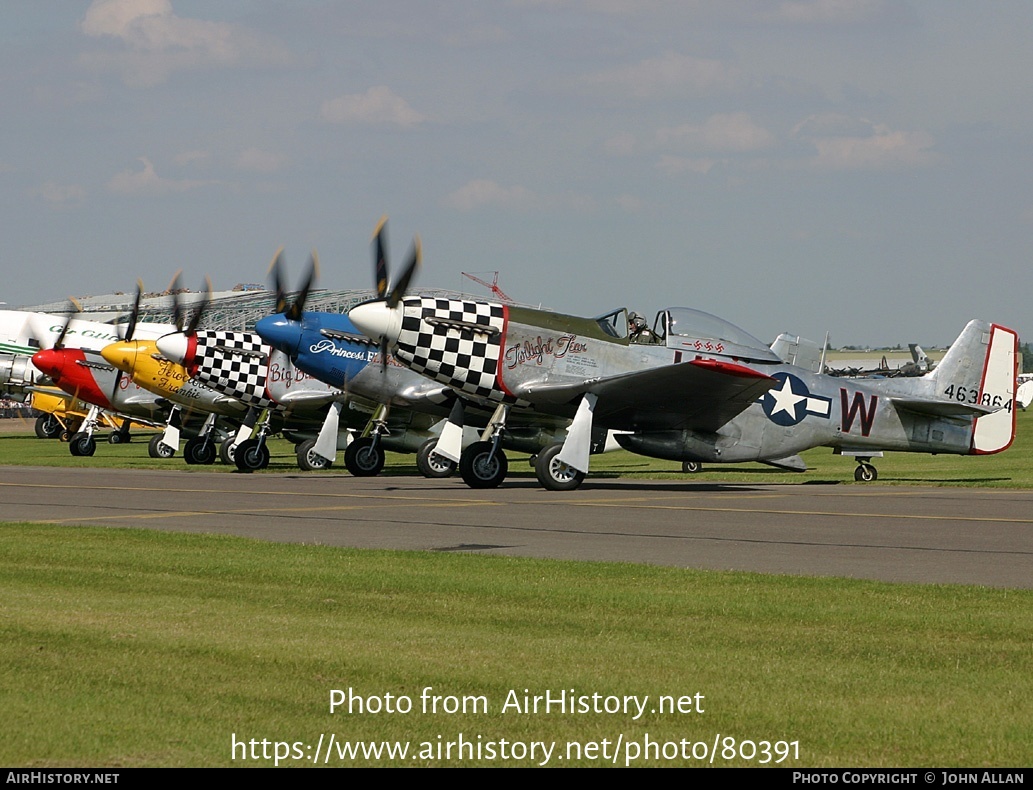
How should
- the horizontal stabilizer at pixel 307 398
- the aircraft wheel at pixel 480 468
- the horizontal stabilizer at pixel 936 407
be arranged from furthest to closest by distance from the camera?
the horizontal stabilizer at pixel 307 398
the horizontal stabilizer at pixel 936 407
the aircraft wheel at pixel 480 468

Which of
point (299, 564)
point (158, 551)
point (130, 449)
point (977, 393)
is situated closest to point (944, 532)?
point (299, 564)

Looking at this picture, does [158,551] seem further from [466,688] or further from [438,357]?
[438,357]

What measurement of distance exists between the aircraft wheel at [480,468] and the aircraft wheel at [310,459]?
699cm

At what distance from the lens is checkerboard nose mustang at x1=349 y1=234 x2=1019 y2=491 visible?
20.9 m

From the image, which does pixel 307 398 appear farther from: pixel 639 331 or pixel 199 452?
pixel 639 331

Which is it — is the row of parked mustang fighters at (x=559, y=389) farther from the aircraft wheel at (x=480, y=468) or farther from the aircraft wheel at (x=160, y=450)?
the aircraft wheel at (x=160, y=450)

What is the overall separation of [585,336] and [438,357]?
109 inches

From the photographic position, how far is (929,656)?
6.62 metres

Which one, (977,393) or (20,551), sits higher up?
(977,393)

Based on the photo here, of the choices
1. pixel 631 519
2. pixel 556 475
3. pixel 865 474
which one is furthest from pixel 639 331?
pixel 631 519

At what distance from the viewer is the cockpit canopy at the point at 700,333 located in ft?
73.9

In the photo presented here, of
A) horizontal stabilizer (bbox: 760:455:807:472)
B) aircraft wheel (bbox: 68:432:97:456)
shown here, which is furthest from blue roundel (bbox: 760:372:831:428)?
aircraft wheel (bbox: 68:432:97:456)

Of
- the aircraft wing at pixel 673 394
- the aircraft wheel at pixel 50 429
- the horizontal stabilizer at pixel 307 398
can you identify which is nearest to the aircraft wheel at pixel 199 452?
A: the horizontal stabilizer at pixel 307 398

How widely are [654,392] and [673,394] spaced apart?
34cm
